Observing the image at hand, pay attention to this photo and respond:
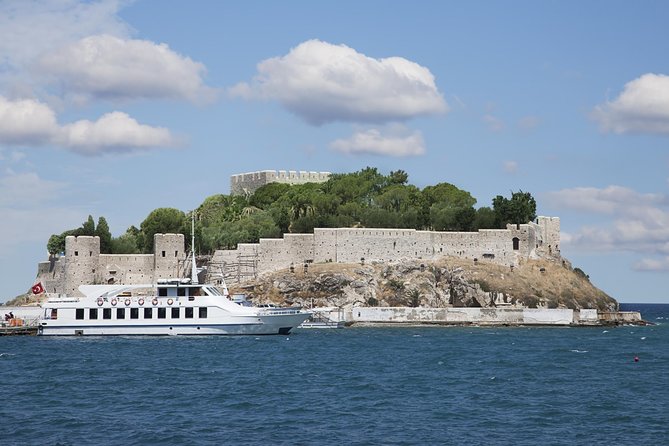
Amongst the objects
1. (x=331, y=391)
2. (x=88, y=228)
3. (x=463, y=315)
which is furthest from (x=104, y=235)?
(x=331, y=391)

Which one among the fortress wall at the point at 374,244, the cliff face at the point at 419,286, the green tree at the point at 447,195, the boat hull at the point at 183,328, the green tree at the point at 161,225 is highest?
the green tree at the point at 447,195

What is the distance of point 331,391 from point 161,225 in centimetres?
4978

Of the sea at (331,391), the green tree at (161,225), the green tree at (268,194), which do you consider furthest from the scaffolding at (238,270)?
the green tree at (268,194)

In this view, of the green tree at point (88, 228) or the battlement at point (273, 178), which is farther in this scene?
the battlement at point (273, 178)

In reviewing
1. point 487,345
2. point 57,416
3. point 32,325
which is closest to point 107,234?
point 32,325

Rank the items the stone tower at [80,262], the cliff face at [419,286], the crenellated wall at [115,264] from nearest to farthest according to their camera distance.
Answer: the cliff face at [419,286] < the stone tower at [80,262] < the crenellated wall at [115,264]

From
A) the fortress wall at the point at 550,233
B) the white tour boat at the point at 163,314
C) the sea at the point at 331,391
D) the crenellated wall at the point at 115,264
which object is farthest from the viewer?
the fortress wall at the point at 550,233

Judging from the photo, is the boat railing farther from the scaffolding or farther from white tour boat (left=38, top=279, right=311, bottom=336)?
the scaffolding

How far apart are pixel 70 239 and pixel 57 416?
153ft

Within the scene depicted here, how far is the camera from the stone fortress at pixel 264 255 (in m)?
78.8

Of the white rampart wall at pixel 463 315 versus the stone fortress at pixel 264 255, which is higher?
the stone fortress at pixel 264 255

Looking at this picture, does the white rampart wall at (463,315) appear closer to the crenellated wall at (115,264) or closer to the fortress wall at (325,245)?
the fortress wall at (325,245)

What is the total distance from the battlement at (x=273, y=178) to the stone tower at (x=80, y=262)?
28755 millimetres

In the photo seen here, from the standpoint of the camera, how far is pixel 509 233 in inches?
3278
